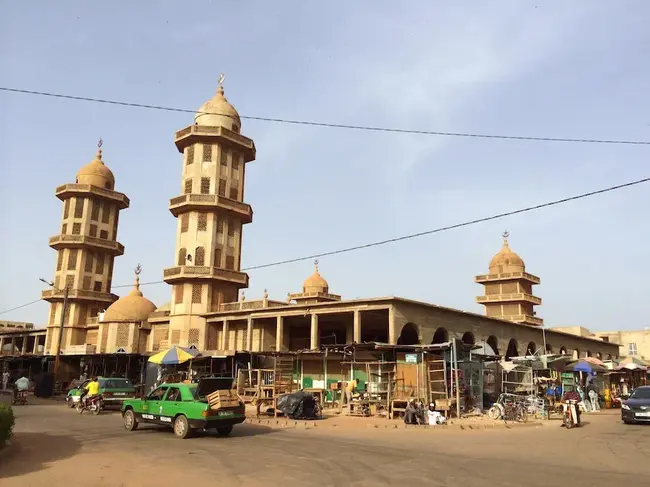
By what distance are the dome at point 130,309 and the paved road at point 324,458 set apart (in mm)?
30210

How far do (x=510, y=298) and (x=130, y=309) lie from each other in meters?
36.5

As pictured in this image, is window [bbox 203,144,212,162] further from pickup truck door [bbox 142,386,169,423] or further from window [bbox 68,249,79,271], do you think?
pickup truck door [bbox 142,386,169,423]

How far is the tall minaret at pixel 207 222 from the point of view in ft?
132

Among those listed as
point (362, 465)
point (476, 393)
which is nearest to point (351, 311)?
point (476, 393)

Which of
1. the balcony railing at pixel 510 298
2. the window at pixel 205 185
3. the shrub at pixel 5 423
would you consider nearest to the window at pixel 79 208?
the window at pixel 205 185

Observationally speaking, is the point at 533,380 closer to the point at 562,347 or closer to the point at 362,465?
the point at 362,465

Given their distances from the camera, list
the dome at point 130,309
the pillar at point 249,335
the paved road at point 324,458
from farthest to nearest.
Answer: the dome at point 130,309 < the pillar at point 249,335 < the paved road at point 324,458

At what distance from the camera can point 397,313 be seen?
29.4 meters

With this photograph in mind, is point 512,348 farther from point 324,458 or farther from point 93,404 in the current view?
point 324,458

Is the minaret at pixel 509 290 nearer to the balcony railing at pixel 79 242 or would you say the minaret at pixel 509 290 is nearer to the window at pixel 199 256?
the window at pixel 199 256

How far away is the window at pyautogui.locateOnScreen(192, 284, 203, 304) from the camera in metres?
40.5

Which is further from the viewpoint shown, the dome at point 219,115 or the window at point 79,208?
the window at point 79,208

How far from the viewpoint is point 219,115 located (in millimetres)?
44844

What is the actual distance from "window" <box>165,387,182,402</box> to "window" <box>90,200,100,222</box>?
45.7 metres
